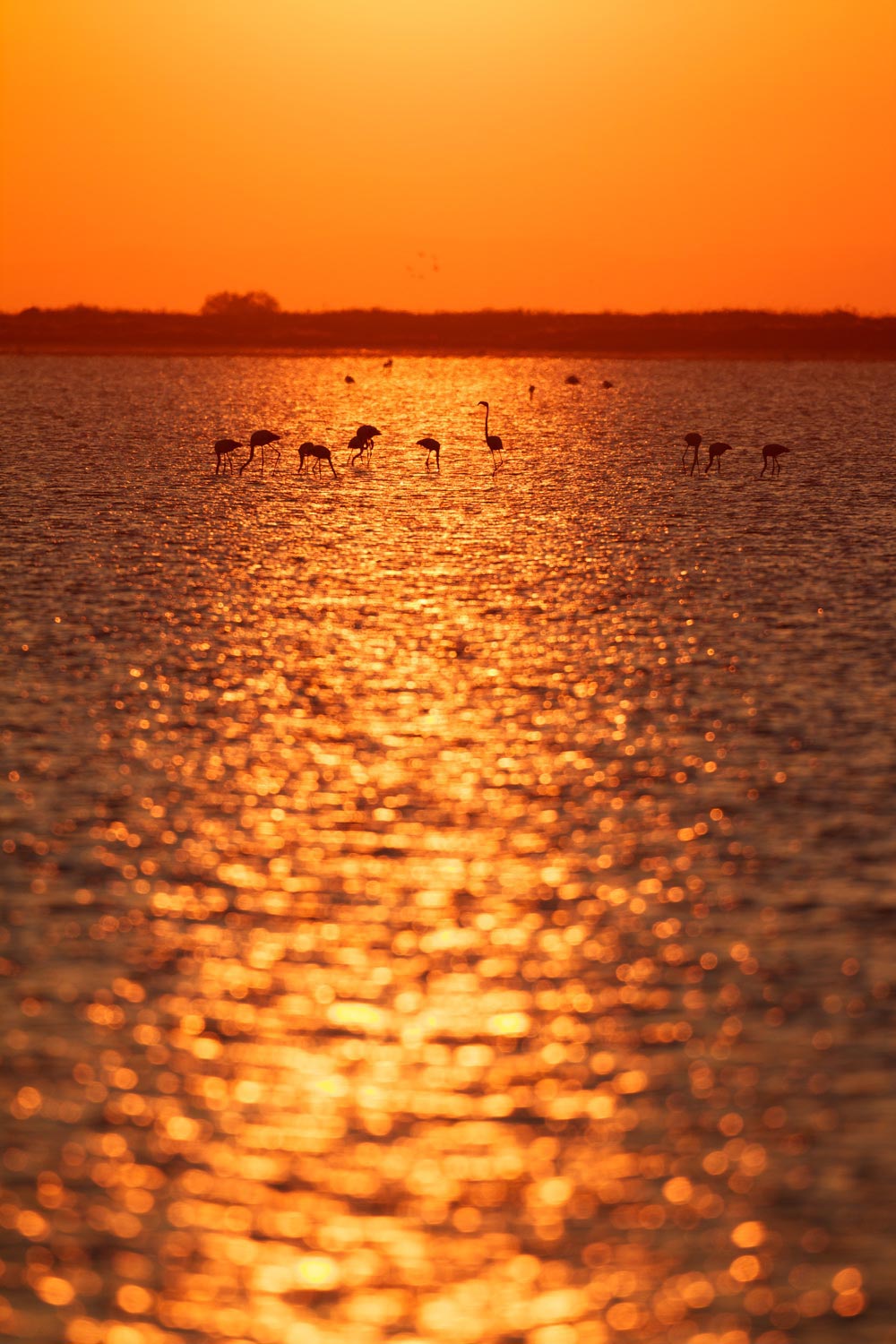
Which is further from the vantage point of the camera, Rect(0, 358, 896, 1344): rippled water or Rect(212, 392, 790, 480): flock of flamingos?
Rect(212, 392, 790, 480): flock of flamingos

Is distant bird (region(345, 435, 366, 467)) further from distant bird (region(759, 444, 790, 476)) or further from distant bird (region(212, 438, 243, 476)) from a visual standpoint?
distant bird (region(759, 444, 790, 476))

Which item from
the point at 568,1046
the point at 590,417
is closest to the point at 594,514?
the point at 568,1046

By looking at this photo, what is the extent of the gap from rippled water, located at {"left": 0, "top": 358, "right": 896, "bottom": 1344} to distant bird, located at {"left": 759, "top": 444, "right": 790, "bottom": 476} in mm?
16258

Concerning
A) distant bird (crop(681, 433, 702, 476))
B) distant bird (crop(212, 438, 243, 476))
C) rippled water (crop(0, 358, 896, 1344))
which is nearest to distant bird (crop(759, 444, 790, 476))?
distant bird (crop(681, 433, 702, 476))

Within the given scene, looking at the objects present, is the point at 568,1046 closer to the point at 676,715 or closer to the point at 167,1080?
the point at 167,1080

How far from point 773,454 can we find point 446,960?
106ft

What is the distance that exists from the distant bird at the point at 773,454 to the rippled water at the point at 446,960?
1626 centimetres

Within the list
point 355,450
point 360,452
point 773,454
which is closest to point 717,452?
point 773,454

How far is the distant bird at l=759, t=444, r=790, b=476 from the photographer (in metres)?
41.4

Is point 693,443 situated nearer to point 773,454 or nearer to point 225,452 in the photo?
point 773,454

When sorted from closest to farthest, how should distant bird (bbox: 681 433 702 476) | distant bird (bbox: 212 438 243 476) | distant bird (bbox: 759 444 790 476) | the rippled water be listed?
the rippled water, distant bird (bbox: 759 444 790 476), distant bird (bbox: 212 438 243 476), distant bird (bbox: 681 433 702 476)

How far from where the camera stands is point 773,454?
4156 centimetres

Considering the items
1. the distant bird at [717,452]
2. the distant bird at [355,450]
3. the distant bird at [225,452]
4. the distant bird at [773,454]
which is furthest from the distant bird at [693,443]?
the distant bird at [225,452]

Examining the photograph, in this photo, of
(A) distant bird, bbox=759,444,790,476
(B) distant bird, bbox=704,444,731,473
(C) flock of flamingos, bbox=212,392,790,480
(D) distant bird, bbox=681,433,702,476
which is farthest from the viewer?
(D) distant bird, bbox=681,433,702,476
